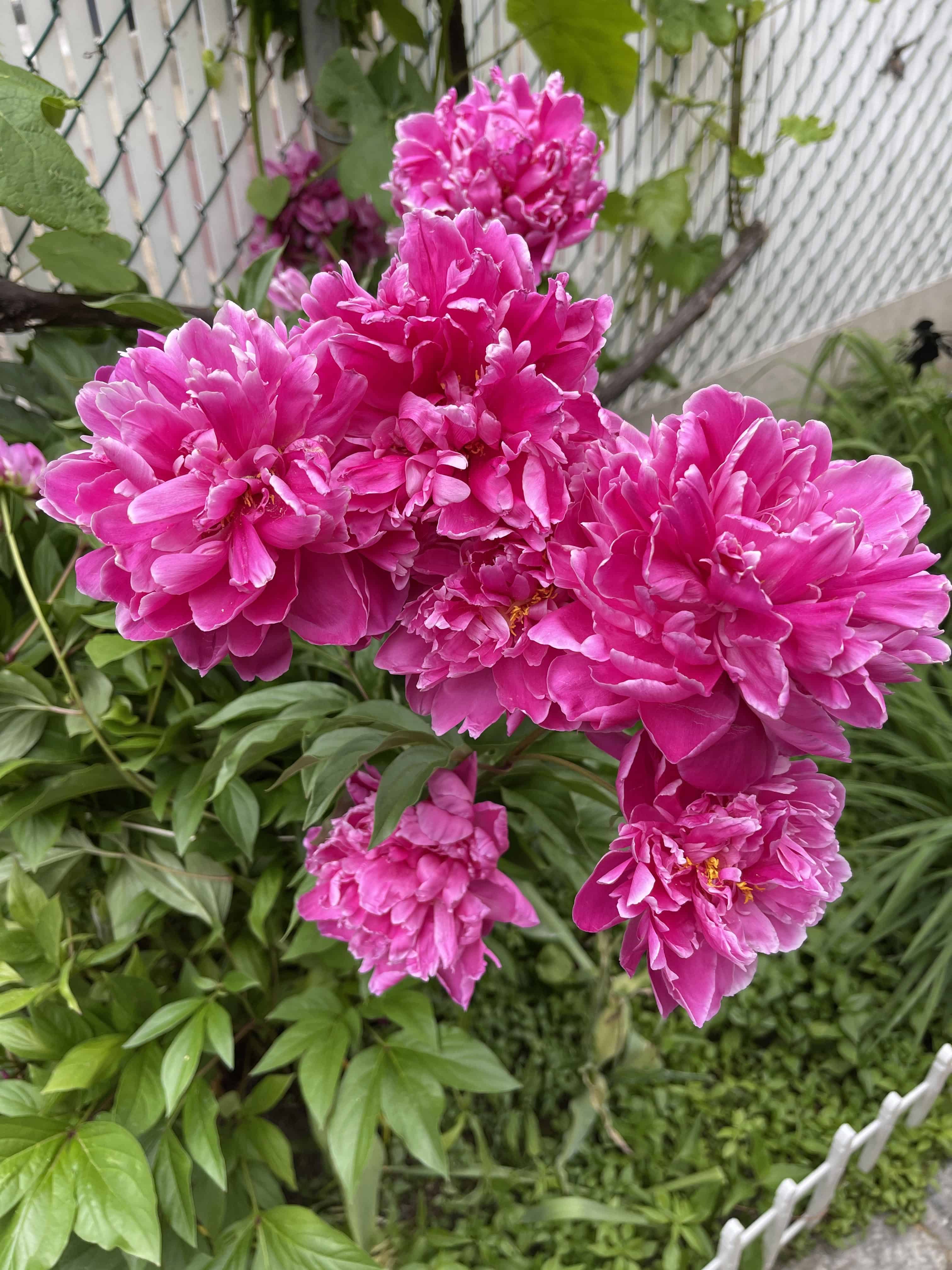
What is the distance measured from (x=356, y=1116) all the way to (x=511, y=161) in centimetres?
92

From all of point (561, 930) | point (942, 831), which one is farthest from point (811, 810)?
point (942, 831)

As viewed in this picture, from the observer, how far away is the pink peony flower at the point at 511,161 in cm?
78

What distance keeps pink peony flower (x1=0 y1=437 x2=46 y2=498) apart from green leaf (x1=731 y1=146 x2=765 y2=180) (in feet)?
5.38

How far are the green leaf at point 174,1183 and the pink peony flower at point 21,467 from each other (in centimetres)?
64

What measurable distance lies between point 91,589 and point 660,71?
190cm

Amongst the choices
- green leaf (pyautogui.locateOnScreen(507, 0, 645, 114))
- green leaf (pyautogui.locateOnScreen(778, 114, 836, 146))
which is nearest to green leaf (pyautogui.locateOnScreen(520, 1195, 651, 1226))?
green leaf (pyautogui.locateOnScreen(507, 0, 645, 114))

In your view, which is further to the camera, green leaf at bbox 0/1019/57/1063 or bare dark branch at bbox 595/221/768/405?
bare dark branch at bbox 595/221/768/405

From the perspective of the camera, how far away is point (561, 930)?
3.27 ft

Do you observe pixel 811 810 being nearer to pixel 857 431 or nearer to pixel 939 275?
pixel 857 431

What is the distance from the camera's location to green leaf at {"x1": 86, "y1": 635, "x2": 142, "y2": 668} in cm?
80

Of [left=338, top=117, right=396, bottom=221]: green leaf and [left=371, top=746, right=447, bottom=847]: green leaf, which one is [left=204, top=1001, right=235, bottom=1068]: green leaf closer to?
[left=371, top=746, right=447, bottom=847]: green leaf

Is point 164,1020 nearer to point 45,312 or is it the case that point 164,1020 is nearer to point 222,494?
point 222,494

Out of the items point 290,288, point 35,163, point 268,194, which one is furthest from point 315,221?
point 35,163

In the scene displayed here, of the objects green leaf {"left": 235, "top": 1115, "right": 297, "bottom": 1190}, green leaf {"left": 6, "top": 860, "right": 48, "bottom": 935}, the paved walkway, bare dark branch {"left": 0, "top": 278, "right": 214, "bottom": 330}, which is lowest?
the paved walkway
